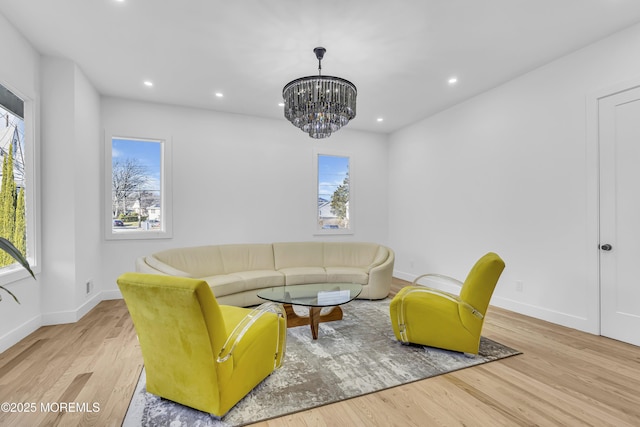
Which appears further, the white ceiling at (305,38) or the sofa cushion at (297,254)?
the sofa cushion at (297,254)

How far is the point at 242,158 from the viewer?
Answer: 206 inches

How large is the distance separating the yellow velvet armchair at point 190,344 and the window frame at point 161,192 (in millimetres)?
3040

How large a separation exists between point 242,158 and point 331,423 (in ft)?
13.9

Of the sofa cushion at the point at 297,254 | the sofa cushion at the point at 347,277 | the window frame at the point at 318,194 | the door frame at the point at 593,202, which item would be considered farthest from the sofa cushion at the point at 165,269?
the door frame at the point at 593,202

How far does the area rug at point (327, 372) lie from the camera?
1.93 meters

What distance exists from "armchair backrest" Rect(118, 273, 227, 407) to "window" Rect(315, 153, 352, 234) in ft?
13.2

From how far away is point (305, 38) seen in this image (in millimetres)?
3031

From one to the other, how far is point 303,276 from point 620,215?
139 inches

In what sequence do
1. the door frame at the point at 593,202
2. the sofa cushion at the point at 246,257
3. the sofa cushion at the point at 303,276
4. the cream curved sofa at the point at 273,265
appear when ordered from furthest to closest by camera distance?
1. the sofa cushion at the point at 246,257
2. the sofa cushion at the point at 303,276
3. the cream curved sofa at the point at 273,265
4. the door frame at the point at 593,202

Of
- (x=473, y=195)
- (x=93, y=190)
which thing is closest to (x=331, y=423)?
(x=473, y=195)

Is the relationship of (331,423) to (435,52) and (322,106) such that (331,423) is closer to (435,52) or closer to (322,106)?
(322,106)

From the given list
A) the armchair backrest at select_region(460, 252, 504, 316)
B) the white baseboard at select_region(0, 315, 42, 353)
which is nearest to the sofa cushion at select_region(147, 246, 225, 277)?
the white baseboard at select_region(0, 315, 42, 353)

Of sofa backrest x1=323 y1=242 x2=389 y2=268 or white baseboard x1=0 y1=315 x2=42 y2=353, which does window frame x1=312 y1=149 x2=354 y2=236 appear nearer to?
sofa backrest x1=323 y1=242 x2=389 y2=268

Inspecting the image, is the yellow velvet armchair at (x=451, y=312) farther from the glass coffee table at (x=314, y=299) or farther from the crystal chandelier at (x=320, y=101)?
the crystal chandelier at (x=320, y=101)
